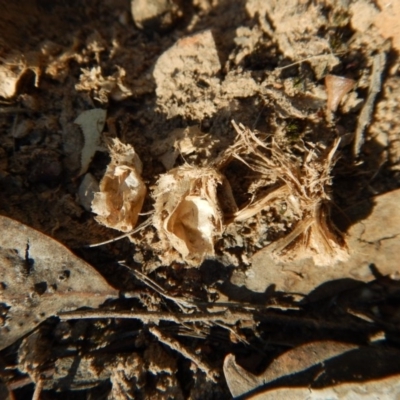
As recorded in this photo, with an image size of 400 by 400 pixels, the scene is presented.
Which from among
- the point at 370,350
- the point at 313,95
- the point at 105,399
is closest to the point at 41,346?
the point at 105,399

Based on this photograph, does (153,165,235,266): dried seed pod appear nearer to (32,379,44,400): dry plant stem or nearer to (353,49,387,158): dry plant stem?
(353,49,387,158): dry plant stem

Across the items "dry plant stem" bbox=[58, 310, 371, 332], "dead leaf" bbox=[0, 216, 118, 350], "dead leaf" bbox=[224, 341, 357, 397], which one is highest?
"dead leaf" bbox=[0, 216, 118, 350]

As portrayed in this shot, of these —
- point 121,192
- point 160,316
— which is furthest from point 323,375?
point 121,192

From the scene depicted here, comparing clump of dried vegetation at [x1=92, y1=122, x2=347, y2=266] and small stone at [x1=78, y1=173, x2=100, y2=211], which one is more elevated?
small stone at [x1=78, y1=173, x2=100, y2=211]

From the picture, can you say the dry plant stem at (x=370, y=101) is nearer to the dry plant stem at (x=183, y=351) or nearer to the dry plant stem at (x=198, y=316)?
the dry plant stem at (x=198, y=316)

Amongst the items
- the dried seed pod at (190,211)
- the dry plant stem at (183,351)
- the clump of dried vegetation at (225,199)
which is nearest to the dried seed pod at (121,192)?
the clump of dried vegetation at (225,199)

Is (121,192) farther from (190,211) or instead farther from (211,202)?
(211,202)

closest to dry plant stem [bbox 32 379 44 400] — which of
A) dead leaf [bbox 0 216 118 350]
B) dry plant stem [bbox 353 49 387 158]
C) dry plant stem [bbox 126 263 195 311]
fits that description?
dead leaf [bbox 0 216 118 350]
